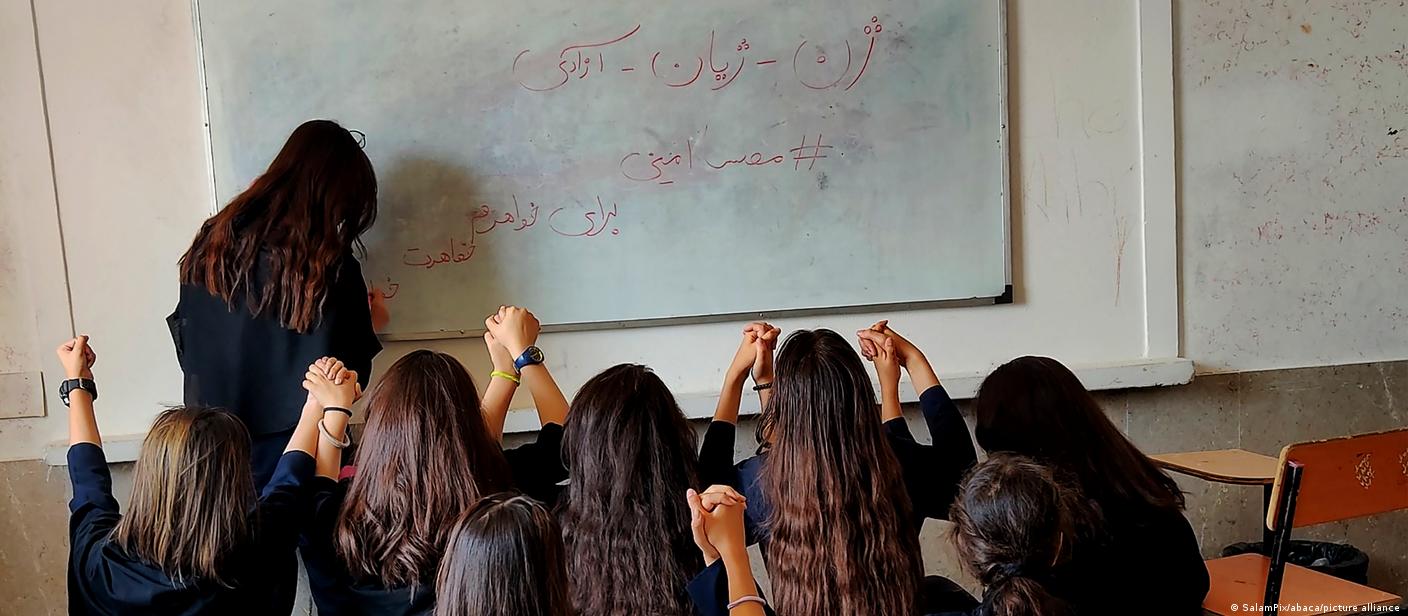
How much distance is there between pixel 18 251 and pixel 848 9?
2.28m

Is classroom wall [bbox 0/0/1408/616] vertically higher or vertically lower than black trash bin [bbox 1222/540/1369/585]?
higher

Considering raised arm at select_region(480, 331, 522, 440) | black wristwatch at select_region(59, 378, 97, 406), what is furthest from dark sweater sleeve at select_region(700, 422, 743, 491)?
black wristwatch at select_region(59, 378, 97, 406)

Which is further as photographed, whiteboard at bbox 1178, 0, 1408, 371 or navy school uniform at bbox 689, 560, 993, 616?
whiteboard at bbox 1178, 0, 1408, 371

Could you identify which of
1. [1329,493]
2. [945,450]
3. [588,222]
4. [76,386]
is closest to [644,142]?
[588,222]

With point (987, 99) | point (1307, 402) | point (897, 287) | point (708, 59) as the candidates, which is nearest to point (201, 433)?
point (708, 59)

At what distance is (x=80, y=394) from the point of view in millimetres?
2109

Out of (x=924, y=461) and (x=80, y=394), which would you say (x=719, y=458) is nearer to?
(x=924, y=461)

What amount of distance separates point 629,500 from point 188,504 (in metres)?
0.70

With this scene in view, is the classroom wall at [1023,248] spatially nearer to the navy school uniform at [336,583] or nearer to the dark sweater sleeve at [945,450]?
the dark sweater sleeve at [945,450]

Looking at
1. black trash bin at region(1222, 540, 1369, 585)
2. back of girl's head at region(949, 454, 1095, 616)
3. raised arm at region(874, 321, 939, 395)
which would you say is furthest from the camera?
black trash bin at region(1222, 540, 1369, 585)

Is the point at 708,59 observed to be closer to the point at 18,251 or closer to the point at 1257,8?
the point at 1257,8

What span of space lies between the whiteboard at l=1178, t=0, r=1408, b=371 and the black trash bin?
21.0 inches

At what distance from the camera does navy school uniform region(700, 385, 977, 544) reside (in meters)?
2.16

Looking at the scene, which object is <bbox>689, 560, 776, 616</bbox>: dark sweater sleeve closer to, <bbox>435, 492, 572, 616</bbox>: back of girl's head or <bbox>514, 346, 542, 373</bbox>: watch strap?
<bbox>435, 492, 572, 616</bbox>: back of girl's head
